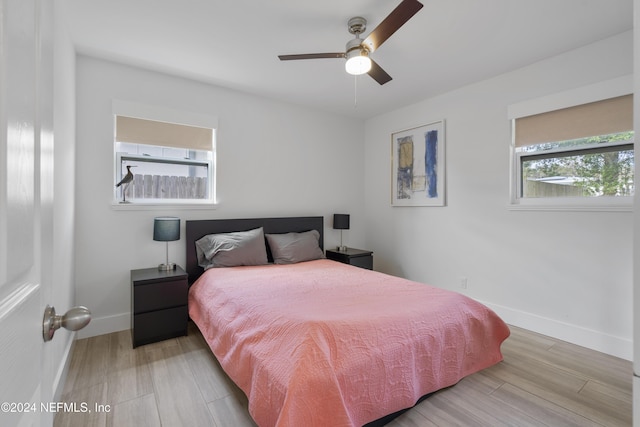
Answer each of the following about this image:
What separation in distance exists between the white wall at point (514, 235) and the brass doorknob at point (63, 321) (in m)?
3.49

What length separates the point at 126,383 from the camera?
6.61ft

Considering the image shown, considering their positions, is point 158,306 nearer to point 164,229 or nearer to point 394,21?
point 164,229

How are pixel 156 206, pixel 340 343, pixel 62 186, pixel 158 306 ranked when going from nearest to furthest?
1. pixel 340 343
2. pixel 62 186
3. pixel 158 306
4. pixel 156 206

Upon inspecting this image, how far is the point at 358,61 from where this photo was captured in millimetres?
2121

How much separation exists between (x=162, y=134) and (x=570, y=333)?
4.47 m

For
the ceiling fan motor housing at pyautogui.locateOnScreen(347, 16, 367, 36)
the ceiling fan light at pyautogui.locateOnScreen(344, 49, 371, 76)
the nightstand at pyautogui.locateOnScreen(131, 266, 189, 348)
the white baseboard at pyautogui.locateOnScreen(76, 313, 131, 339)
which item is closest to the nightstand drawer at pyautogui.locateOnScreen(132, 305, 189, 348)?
the nightstand at pyautogui.locateOnScreen(131, 266, 189, 348)

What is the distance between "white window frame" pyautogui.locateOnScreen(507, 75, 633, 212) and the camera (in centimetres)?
241

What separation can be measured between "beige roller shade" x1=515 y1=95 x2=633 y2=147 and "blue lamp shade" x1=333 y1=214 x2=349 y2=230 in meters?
2.20

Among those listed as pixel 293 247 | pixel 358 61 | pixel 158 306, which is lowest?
pixel 158 306

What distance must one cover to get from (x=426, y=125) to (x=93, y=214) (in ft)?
12.8

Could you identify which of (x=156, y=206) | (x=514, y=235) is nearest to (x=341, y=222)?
(x=514, y=235)

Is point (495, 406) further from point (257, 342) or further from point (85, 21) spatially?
point (85, 21)

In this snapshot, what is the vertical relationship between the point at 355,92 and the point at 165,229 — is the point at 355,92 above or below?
above

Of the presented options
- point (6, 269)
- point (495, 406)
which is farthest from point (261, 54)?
point (495, 406)
